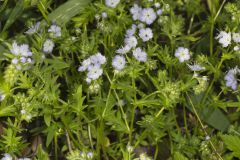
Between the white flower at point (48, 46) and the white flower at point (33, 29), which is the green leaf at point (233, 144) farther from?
the white flower at point (33, 29)

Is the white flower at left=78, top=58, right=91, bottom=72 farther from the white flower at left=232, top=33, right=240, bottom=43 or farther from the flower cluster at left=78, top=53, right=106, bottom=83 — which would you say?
the white flower at left=232, top=33, right=240, bottom=43

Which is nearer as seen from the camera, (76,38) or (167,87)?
(167,87)

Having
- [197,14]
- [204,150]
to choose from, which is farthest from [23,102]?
[197,14]

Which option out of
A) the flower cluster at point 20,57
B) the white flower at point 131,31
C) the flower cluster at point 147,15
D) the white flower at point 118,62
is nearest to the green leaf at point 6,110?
the flower cluster at point 20,57

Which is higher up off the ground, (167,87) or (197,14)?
(167,87)

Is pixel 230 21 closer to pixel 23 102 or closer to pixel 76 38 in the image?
pixel 76 38

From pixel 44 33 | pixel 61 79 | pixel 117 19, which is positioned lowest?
pixel 61 79

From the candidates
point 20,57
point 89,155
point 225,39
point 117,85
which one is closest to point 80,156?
point 89,155
